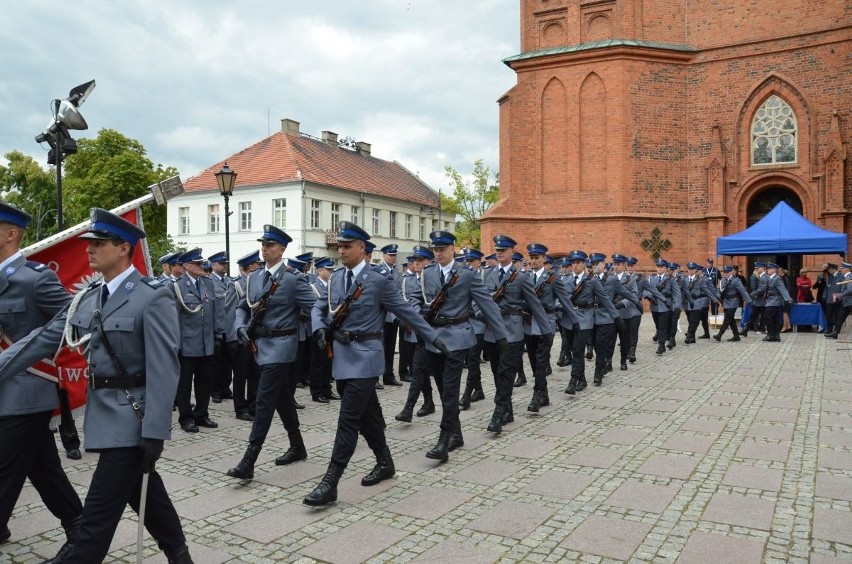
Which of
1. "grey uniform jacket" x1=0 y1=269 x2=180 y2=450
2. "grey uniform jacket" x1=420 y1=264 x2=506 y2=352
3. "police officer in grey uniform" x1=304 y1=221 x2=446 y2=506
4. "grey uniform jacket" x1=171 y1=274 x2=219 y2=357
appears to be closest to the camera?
"grey uniform jacket" x1=0 y1=269 x2=180 y2=450

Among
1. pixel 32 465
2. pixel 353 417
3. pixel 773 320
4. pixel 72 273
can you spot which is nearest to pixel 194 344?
pixel 72 273

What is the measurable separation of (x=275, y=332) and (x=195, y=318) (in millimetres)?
2449

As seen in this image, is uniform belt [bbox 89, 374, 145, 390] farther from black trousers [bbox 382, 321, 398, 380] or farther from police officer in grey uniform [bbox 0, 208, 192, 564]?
black trousers [bbox 382, 321, 398, 380]

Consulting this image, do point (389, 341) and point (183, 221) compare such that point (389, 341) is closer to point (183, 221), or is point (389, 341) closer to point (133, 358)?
point (133, 358)

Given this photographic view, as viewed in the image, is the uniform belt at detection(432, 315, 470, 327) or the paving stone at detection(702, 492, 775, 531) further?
the uniform belt at detection(432, 315, 470, 327)

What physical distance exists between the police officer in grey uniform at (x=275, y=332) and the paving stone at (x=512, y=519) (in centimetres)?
216

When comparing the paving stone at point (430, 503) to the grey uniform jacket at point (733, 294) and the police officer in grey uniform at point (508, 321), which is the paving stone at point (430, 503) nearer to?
the police officer in grey uniform at point (508, 321)

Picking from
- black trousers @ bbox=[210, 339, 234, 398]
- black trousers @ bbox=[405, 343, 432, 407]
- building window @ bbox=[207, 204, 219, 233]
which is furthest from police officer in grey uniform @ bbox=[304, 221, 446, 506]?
building window @ bbox=[207, 204, 219, 233]

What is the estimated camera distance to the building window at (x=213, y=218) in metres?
44.2

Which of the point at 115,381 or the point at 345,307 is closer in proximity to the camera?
the point at 115,381

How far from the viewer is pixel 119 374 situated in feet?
11.4

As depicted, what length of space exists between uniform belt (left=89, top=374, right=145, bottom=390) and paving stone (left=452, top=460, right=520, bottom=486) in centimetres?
330

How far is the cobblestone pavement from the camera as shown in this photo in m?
4.41

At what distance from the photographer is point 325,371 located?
33.0 feet
